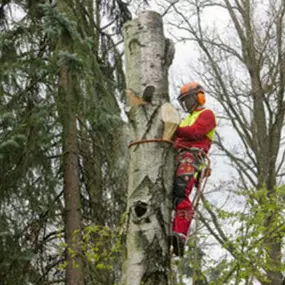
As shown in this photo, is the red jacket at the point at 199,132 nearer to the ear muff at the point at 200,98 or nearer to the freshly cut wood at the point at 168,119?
the ear muff at the point at 200,98

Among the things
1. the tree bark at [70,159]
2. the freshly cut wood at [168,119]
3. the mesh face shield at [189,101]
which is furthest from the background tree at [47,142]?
the freshly cut wood at [168,119]

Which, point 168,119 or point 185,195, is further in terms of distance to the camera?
point 185,195

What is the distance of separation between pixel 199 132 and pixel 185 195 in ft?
1.58

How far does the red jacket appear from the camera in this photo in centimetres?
367

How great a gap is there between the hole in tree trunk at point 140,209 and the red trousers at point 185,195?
47cm

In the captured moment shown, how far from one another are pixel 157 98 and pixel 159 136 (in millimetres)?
233

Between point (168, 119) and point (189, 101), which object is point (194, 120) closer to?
point (189, 101)

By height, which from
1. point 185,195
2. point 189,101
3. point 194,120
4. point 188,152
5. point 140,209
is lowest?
point 140,209

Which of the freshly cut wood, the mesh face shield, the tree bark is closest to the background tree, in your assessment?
the tree bark

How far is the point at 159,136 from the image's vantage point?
3.23 meters

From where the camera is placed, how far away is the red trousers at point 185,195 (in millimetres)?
3531

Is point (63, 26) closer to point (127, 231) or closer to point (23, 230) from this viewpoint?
point (23, 230)

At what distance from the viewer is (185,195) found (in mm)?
3533

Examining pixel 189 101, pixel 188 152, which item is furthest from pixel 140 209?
pixel 189 101
